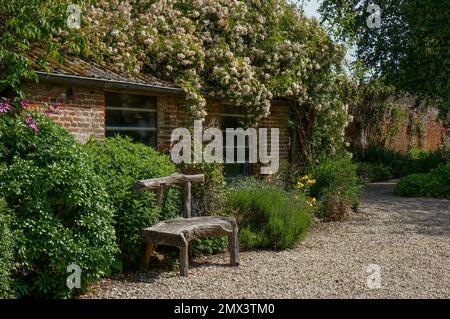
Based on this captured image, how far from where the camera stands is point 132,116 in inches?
381

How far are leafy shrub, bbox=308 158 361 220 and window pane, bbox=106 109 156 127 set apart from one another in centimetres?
352

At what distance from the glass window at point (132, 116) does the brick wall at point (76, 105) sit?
532 mm

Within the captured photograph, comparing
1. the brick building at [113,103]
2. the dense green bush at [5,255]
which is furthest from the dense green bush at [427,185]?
the dense green bush at [5,255]

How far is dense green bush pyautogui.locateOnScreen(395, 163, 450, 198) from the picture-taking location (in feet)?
49.8

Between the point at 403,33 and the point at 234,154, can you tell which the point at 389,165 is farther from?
the point at 234,154

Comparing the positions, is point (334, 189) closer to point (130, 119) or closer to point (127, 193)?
point (130, 119)

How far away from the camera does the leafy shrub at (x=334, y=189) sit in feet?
36.3

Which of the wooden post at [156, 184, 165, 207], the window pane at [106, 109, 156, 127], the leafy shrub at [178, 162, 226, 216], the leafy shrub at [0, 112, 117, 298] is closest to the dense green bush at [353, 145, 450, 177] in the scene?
the window pane at [106, 109, 156, 127]

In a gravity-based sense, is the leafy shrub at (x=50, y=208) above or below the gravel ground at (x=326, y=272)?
above

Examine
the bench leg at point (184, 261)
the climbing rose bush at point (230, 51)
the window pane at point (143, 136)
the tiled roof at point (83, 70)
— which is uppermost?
the climbing rose bush at point (230, 51)

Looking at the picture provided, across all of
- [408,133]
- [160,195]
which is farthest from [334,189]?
[408,133]

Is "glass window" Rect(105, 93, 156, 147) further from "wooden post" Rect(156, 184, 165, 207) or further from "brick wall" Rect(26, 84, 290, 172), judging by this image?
"wooden post" Rect(156, 184, 165, 207)

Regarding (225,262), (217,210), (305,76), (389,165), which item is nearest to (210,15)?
(305,76)

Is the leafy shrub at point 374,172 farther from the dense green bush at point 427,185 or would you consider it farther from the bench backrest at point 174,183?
the bench backrest at point 174,183
